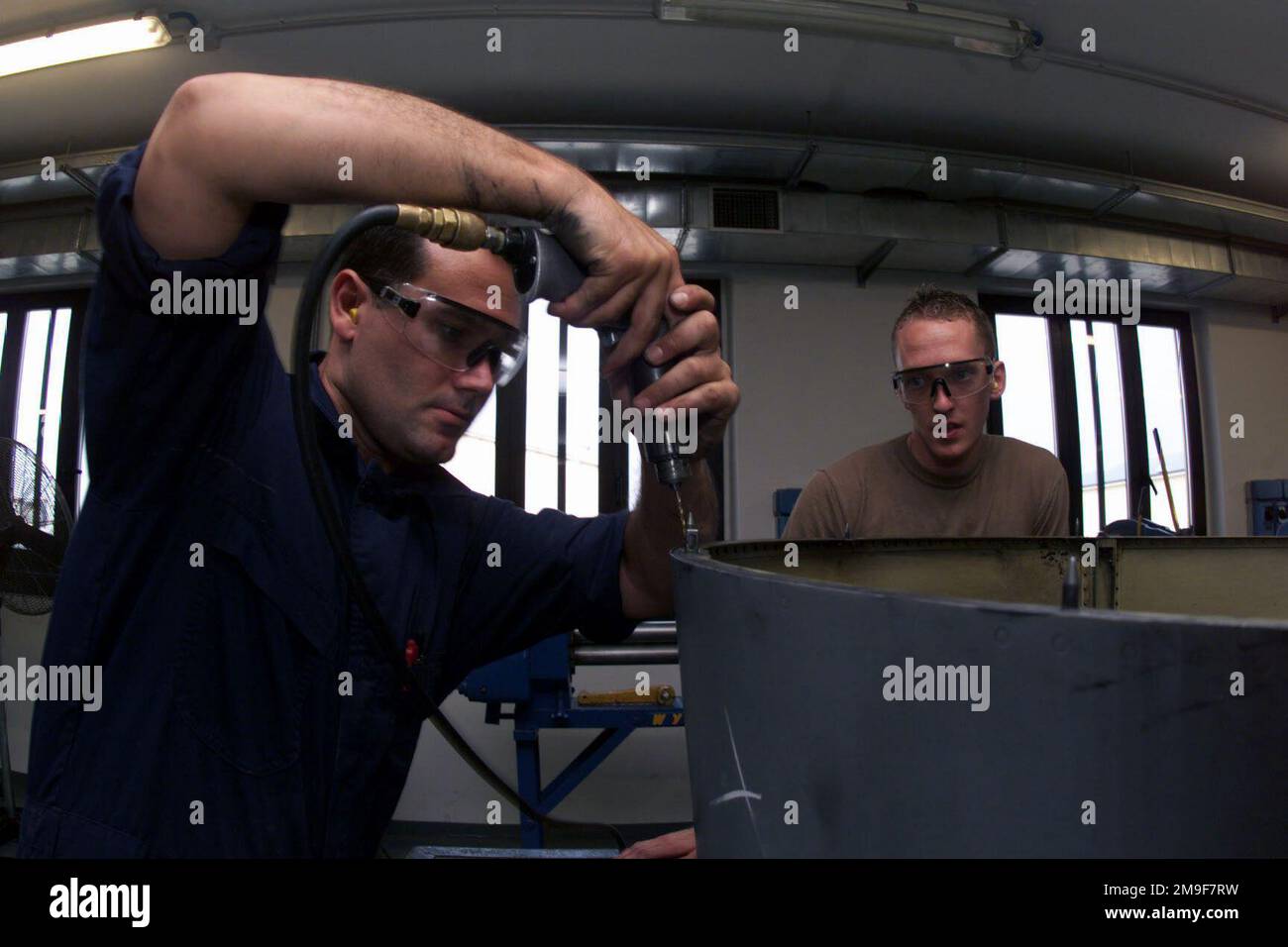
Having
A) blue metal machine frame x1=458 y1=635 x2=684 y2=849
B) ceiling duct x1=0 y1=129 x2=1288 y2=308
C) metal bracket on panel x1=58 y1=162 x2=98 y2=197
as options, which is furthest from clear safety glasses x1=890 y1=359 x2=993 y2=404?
metal bracket on panel x1=58 y1=162 x2=98 y2=197

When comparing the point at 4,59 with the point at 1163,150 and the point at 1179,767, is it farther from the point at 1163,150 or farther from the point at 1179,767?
the point at 1163,150

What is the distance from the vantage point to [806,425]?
3.32m

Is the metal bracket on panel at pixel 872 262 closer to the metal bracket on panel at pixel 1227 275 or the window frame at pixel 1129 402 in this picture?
the window frame at pixel 1129 402

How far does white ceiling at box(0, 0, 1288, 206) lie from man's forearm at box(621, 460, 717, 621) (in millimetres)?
1987

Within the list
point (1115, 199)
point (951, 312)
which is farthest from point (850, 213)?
point (951, 312)

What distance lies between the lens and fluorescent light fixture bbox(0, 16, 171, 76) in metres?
2.06

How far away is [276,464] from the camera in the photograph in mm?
598

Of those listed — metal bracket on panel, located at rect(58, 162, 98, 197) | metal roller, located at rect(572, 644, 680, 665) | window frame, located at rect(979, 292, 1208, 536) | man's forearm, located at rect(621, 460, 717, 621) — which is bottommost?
metal roller, located at rect(572, 644, 680, 665)

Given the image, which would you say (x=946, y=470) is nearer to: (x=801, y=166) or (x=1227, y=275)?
(x=801, y=166)

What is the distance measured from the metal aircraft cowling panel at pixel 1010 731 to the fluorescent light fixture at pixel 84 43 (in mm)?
2725

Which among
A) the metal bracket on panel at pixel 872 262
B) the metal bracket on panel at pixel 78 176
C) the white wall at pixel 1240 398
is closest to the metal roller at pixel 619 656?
the metal bracket on panel at pixel 872 262

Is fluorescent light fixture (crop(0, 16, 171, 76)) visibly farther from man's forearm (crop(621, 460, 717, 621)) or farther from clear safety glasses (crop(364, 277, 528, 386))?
man's forearm (crop(621, 460, 717, 621))

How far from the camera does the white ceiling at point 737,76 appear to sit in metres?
2.14
